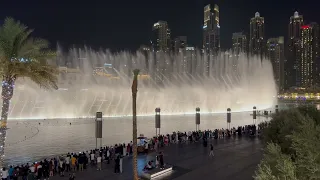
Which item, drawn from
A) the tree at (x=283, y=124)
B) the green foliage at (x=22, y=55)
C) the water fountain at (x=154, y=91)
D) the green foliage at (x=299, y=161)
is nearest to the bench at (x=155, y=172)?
the tree at (x=283, y=124)

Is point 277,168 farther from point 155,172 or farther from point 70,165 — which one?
point 70,165

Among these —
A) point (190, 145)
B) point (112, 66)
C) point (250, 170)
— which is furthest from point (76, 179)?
point (112, 66)

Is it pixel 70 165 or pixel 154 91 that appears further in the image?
pixel 154 91

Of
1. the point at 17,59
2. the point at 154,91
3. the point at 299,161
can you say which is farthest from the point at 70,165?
the point at 154,91

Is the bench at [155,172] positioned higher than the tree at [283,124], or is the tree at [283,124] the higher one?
the tree at [283,124]

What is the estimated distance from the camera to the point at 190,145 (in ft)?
71.4

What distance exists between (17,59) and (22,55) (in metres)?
0.24

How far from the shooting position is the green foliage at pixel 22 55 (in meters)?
10.8

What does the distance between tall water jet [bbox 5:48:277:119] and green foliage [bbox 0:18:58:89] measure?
3792 cm

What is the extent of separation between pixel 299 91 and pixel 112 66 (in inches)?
4693

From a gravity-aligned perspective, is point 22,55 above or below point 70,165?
above

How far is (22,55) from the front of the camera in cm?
1106

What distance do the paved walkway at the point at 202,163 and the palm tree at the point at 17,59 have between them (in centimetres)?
429

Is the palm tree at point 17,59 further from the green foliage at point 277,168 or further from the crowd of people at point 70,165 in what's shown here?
the green foliage at point 277,168
